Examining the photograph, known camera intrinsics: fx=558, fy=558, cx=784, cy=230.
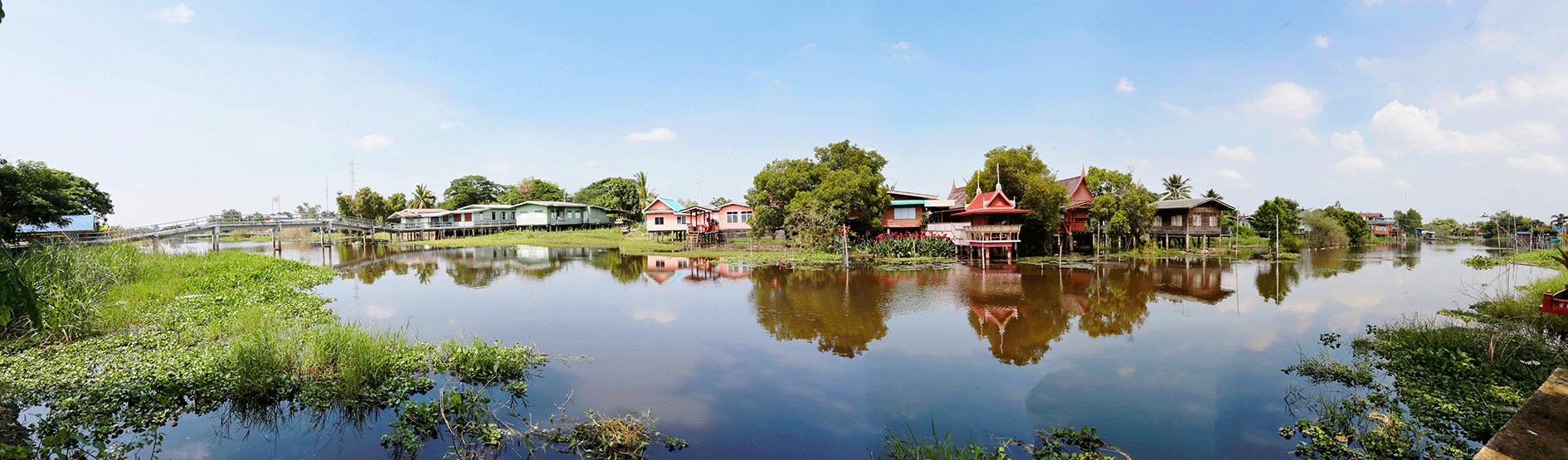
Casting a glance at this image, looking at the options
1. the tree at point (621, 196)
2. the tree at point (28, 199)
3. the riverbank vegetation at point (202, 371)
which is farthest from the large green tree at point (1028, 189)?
the tree at point (621, 196)

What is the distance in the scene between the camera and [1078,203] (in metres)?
30.0

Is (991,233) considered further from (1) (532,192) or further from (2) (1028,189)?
(1) (532,192)

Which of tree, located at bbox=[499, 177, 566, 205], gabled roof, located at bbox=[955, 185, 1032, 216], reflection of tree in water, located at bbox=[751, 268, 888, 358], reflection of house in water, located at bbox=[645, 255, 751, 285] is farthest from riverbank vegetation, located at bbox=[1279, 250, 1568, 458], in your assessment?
tree, located at bbox=[499, 177, 566, 205]

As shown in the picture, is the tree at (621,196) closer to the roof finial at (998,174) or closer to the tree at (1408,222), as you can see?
the roof finial at (998,174)

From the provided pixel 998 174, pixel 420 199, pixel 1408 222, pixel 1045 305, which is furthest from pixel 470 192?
pixel 1408 222

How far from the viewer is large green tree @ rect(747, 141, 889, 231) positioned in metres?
28.6

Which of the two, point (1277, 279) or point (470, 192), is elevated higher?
point (470, 192)

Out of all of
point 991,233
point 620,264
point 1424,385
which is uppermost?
point 991,233

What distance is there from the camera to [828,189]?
28.7 meters

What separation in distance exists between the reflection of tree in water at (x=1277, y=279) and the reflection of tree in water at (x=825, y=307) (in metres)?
10.8

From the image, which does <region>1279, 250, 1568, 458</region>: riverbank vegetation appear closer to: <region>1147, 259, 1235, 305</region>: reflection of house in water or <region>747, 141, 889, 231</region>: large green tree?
<region>1147, 259, 1235, 305</region>: reflection of house in water

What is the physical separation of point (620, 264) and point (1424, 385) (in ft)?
81.5

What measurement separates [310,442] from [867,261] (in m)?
20.8

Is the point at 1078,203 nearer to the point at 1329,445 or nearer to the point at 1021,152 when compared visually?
the point at 1021,152
